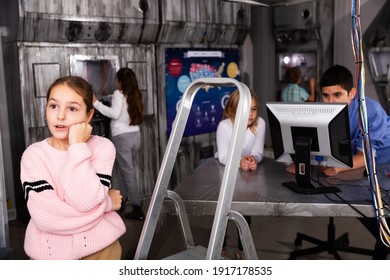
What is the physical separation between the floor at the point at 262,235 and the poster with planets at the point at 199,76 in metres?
1.43

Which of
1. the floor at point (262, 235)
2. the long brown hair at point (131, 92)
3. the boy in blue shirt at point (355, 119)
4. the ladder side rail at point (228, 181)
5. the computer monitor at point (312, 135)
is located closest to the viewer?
the ladder side rail at point (228, 181)

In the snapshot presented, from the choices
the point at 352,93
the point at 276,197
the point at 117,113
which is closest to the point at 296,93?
the point at 117,113

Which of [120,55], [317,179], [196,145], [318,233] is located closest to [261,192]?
[317,179]

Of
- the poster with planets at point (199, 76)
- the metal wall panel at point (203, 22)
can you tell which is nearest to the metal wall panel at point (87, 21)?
the metal wall panel at point (203, 22)

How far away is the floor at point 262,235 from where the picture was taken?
11.0 ft

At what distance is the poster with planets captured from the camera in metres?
5.03

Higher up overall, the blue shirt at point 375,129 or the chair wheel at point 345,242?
the blue shirt at point 375,129

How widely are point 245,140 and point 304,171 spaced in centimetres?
80

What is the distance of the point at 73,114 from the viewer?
1.69 meters

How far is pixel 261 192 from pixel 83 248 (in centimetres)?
101

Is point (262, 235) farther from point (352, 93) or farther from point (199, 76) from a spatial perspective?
point (199, 76)

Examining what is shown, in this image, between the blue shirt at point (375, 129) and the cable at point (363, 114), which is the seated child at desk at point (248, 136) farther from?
the cable at point (363, 114)

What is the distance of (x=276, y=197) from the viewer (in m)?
2.25

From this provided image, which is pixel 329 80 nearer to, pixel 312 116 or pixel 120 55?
pixel 312 116
